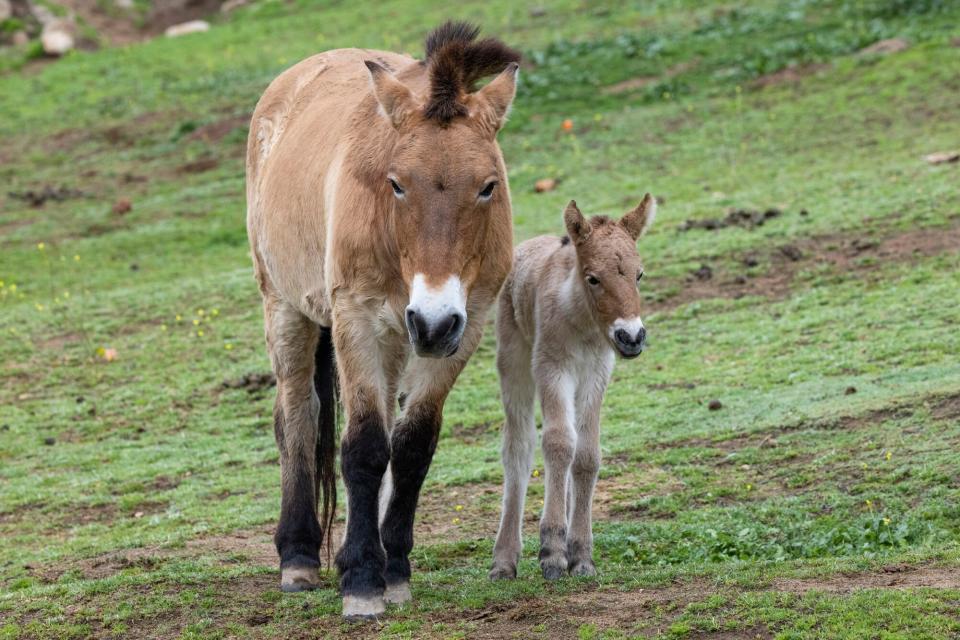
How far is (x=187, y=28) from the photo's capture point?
35.2 m

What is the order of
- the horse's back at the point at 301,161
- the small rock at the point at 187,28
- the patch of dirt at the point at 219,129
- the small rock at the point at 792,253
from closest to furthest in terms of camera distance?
1. the horse's back at the point at 301,161
2. the small rock at the point at 792,253
3. the patch of dirt at the point at 219,129
4. the small rock at the point at 187,28

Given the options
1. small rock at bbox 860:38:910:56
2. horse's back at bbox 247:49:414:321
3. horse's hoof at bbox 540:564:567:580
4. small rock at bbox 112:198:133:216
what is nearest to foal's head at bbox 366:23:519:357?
horse's back at bbox 247:49:414:321

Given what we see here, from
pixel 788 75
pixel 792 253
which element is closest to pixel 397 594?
pixel 792 253

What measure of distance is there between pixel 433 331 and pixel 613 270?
1974mm

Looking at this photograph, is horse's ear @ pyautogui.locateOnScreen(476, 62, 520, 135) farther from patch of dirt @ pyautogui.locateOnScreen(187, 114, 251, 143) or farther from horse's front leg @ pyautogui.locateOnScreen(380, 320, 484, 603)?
patch of dirt @ pyautogui.locateOnScreen(187, 114, 251, 143)

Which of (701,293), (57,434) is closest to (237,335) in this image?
(57,434)

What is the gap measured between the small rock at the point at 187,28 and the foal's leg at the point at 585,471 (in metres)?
28.8

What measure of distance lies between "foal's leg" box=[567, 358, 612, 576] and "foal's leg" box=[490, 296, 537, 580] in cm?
32

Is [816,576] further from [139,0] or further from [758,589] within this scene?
[139,0]

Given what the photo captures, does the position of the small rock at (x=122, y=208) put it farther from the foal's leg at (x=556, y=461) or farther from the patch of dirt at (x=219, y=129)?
the foal's leg at (x=556, y=461)

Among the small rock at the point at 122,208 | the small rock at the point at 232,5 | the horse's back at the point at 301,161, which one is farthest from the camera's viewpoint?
the small rock at the point at 232,5

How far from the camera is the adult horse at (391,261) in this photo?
5.70 metres

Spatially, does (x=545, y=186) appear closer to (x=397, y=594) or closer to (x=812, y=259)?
(x=812, y=259)

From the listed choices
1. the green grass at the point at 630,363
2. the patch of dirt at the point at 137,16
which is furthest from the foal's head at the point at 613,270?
the patch of dirt at the point at 137,16
